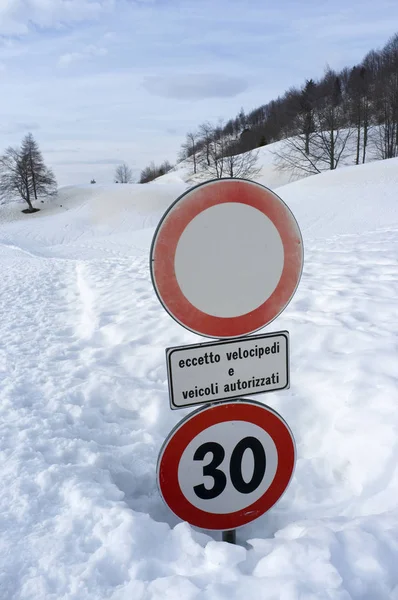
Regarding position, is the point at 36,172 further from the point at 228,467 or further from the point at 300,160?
the point at 228,467

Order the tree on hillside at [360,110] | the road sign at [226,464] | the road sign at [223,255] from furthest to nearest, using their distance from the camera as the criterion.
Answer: the tree on hillside at [360,110] → the road sign at [226,464] → the road sign at [223,255]

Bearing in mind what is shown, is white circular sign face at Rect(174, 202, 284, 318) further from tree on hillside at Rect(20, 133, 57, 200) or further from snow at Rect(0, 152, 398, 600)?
tree on hillside at Rect(20, 133, 57, 200)

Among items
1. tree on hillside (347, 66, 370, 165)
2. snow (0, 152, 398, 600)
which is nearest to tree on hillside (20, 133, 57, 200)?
tree on hillside (347, 66, 370, 165)

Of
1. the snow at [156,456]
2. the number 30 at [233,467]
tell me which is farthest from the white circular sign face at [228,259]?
the snow at [156,456]

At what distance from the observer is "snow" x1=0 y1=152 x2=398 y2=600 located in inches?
73.2

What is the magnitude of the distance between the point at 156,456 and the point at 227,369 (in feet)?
5.24

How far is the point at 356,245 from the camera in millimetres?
9391

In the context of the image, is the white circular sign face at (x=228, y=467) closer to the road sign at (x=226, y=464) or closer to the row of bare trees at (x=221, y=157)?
the road sign at (x=226, y=464)

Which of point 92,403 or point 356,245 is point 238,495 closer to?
point 92,403

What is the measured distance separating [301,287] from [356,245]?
4146 millimetres

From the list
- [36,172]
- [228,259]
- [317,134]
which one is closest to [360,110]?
[317,134]

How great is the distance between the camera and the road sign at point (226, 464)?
6.12ft

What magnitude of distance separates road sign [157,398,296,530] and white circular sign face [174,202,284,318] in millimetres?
461

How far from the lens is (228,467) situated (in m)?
1.96
